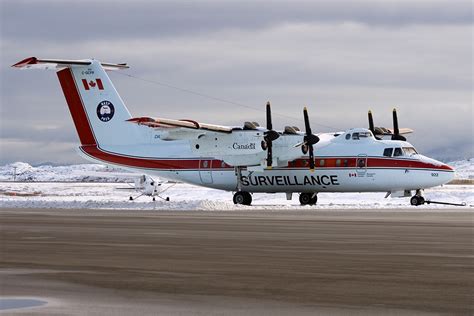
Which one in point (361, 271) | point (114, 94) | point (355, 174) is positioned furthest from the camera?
point (114, 94)

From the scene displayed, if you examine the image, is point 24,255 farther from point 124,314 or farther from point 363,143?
point 363,143

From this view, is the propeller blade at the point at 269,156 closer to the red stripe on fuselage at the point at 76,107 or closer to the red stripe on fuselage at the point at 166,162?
the red stripe on fuselage at the point at 166,162

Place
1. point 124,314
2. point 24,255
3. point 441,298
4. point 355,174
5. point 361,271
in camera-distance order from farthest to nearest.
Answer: point 355,174 < point 24,255 < point 361,271 < point 441,298 < point 124,314

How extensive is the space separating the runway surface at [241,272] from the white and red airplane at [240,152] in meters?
23.9

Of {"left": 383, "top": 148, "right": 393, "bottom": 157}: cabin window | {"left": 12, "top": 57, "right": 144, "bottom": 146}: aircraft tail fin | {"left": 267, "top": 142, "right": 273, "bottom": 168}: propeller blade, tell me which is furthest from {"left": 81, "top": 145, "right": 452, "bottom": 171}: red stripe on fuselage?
{"left": 267, "top": 142, "right": 273, "bottom": 168}: propeller blade

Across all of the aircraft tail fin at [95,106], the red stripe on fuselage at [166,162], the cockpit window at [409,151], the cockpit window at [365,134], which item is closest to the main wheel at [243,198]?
the red stripe on fuselage at [166,162]

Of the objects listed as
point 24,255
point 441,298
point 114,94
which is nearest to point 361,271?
point 441,298

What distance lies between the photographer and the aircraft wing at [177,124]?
4544cm

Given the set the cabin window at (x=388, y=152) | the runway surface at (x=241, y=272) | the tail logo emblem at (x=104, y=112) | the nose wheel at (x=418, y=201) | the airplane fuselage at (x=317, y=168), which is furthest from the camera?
the tail logo emblem at (x=104, y=112)

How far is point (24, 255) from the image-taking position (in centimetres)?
1562

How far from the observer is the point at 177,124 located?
4603cm

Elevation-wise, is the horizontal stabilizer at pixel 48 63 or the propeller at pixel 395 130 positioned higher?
the horizontal stabilizer at pixel 48 63

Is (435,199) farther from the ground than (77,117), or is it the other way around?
(77,117)

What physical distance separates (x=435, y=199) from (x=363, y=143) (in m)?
8.98
